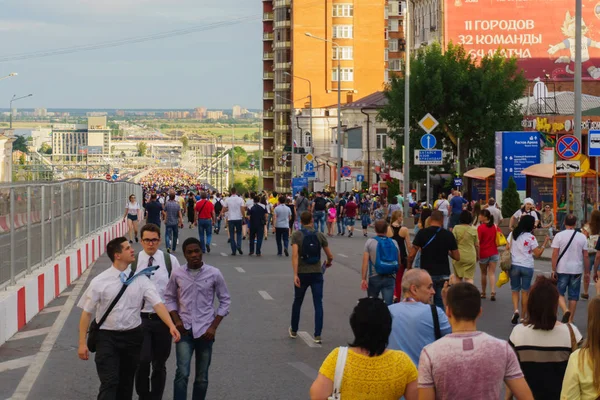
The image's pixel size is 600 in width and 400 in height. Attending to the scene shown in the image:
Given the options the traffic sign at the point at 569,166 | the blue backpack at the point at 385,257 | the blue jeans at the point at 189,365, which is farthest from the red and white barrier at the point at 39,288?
the traffic sign at the point at 569,166

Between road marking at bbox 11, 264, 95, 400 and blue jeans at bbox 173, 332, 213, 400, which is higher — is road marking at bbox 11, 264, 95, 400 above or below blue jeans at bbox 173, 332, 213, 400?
below

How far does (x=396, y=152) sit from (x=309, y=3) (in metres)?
63.9

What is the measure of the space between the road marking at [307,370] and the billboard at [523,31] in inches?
2523

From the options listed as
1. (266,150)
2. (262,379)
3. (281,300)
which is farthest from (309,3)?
(262,379)

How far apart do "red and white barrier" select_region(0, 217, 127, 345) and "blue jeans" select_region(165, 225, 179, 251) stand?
2993mm

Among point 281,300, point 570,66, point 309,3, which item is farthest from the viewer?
point 309,3

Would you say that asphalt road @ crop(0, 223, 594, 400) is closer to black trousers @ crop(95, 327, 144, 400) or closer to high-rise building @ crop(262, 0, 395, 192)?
black trousers @ crop(95, 327, 144, 400)

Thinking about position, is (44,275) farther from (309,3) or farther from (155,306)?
(309,3)

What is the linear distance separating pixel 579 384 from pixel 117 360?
422 cm

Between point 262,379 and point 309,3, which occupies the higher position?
point 309,3

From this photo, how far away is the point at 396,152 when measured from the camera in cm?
6309

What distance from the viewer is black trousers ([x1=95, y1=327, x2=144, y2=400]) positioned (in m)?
9.10

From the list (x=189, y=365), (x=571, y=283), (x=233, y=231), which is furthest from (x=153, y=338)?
(x=233, y=231)

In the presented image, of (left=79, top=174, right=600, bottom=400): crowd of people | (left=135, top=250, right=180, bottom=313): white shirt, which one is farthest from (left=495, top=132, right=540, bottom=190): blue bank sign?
→ (left=135, top=250, right=180, bottom=313): white shirt
